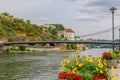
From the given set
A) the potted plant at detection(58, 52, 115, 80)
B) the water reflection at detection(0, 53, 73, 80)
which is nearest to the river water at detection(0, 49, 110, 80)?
the water reflection at detection(0, 53, 73, 80)

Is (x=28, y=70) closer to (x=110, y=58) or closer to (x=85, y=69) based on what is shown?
(x=110, y=58)

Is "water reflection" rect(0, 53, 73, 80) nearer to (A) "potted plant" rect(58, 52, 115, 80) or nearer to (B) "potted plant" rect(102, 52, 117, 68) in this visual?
(B) "potted plant" rect(102, 52, 117, 68)

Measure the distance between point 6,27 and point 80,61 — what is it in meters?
180

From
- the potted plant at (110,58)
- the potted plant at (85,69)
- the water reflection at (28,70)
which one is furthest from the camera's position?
the water reflection at (28,70)

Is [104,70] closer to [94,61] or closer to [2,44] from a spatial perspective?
[94,61]

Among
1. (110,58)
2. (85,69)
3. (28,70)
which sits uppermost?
(85,69)

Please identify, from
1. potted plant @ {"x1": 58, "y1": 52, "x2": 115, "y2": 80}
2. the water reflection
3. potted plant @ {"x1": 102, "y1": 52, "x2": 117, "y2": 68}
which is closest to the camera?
potted plant @ {"x1": 58, "y1": 52, "x2": 115, "y2": 80}

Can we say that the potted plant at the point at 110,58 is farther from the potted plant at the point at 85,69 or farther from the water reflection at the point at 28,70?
the potted plant at the point at 85,69

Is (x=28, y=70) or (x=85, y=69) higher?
(x=85, y=69)

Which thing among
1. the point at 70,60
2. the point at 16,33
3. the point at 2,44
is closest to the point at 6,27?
the point at 16,33

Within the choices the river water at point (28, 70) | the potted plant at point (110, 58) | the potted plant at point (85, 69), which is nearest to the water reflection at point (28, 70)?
the river water at point (28, 70)

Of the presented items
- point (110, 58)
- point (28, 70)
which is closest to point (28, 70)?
point (28, 70)

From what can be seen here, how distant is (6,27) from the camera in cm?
19412

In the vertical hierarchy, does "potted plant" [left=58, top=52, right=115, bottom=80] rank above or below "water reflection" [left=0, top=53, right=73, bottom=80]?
above
